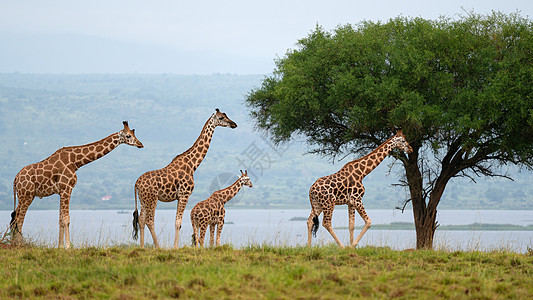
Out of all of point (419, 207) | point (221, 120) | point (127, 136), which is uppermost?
point (221, 120)

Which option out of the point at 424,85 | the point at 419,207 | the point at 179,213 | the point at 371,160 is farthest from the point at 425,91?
the point at 179,213

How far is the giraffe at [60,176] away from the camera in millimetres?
17656

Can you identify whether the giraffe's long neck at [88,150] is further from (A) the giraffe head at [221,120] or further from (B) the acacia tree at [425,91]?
(B) the acacia tree at [425,91]

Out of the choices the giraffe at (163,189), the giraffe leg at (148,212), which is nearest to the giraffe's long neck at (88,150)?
the giraffe at (163,189)

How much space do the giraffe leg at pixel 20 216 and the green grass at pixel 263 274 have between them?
1749 mm

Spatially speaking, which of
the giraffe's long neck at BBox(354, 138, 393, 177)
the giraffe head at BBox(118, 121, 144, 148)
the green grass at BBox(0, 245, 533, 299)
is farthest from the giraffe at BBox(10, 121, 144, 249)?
the giraffe's long neck at BBox(354, 138, 393, 177)

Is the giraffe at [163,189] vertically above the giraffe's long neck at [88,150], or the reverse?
the giraffe's long neck at [88,150]

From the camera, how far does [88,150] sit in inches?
716

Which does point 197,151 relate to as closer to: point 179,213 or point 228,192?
point 228,192

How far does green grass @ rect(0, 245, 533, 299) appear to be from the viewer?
37.3 ft

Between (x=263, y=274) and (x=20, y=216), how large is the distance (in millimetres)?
9340

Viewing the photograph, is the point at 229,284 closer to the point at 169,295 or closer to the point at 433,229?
the point at 169,295

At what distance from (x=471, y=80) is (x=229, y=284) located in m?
15.7

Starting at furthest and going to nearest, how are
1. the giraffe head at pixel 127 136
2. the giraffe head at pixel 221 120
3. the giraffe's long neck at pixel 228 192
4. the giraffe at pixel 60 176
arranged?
the giraffe's long neck at pixel 228 192, the giraffe head at pixel 221 120, the giraffe head at pixel 127 136, the giraffe at pixel 60 176
